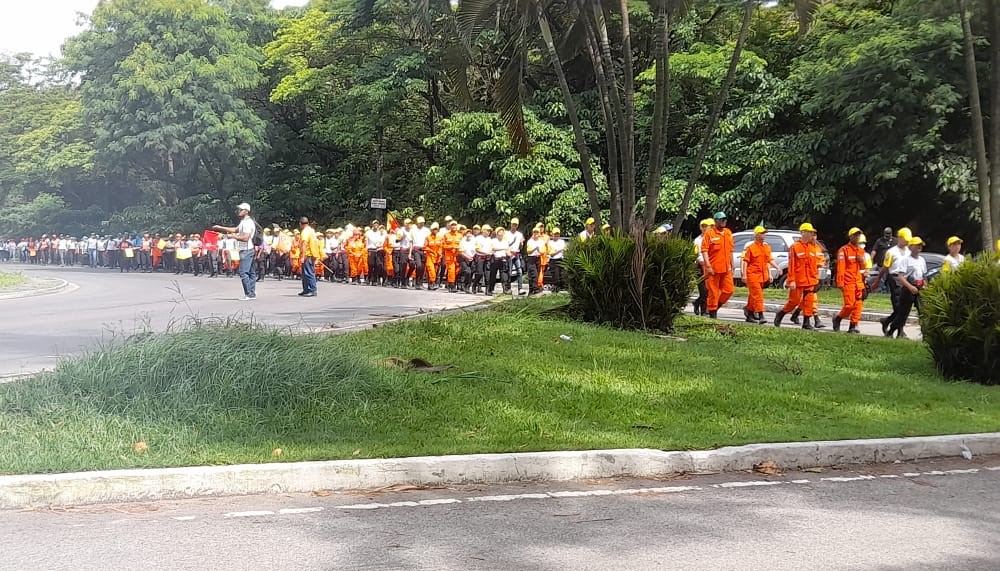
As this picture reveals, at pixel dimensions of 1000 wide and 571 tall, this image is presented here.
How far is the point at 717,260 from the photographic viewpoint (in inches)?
619

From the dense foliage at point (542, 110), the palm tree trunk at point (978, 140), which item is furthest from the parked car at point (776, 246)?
the palm tree trunk at point (978, 140)

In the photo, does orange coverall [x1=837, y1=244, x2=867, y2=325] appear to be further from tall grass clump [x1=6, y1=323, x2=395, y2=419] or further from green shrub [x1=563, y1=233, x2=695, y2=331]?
tall grass clump [x1=6, y1=323, x2=395, y2=419]

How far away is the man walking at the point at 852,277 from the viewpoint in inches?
586

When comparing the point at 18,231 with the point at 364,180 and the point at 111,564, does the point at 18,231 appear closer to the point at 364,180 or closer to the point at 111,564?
the point at 364,180

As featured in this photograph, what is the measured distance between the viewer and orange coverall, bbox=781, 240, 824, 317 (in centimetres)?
1495

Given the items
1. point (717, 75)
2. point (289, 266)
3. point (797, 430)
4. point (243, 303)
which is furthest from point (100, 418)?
point (289, 266)

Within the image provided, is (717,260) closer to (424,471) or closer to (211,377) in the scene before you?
(211,377)

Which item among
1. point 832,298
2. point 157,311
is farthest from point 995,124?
point 157,311

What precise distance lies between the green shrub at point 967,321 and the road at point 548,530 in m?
4.35

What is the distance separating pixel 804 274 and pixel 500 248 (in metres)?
9.11

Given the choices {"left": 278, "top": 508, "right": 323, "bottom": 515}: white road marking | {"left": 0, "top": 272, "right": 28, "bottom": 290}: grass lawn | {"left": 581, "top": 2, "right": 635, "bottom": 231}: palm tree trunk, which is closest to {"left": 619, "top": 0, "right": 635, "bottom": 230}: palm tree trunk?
{"left": 581, "top": 2, "right": 635, "bottom": 231}: palm tree trunk

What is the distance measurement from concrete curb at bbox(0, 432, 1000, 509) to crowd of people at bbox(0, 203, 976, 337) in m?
5.39

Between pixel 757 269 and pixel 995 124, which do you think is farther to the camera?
pixel 995 124

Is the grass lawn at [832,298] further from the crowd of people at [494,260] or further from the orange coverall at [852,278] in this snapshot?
the orange coverall at [852,278]
